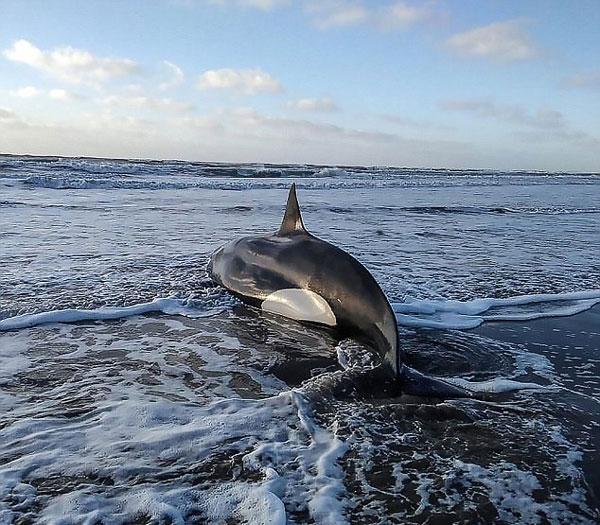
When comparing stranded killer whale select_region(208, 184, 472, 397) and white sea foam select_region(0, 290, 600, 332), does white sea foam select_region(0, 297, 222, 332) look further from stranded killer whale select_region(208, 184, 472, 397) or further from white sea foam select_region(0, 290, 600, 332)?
stranded killer whale select_region(208, 184, 472, 397)

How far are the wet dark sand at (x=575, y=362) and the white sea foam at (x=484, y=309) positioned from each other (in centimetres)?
15

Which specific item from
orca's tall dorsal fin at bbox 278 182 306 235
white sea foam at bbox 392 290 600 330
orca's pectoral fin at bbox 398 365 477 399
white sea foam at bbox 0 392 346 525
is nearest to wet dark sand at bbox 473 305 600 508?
white sea foam at bbox 392 290 600 330

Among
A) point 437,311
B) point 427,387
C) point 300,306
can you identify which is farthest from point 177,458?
point 437,311

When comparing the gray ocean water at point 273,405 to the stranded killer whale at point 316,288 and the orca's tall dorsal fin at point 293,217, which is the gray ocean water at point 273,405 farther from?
the orca's tall dorsal fin at point 293,217

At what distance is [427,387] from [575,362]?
5.48 feet

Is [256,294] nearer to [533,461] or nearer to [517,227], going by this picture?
[533,461]

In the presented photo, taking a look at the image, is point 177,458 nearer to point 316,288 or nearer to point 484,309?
point 316,288

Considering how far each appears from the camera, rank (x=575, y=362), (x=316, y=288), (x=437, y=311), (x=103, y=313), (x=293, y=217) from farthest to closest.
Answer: (x=437, y=311), (x=293, y=217), (x=103, y=313), (x=316, y=288), (x=575, y=362)

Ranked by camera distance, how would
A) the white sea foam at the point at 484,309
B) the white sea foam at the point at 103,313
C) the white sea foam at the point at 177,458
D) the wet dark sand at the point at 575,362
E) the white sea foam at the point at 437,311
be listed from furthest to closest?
the white sea foam at the point at 484,309 → the white sea foam at the point at 437,311 → the white sea foam at the point at 103,313 → the wet dark sand at the point at 575,362 → the white sea foam at the point at 177,458

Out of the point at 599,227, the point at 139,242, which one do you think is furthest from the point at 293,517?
the point at 599,227

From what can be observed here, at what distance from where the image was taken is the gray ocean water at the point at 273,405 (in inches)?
111

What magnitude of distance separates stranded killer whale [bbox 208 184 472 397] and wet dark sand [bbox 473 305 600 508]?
0.75 meters

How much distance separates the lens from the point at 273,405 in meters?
3.80

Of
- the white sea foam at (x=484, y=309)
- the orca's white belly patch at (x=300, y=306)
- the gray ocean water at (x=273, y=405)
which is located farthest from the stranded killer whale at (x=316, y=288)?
the white sea foam at (x=484, y=309)
